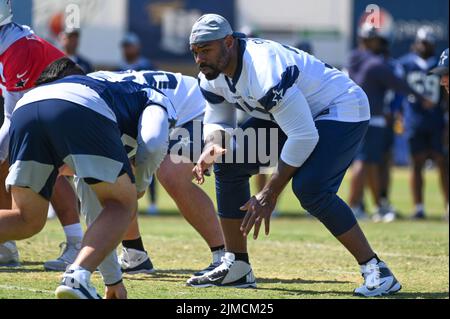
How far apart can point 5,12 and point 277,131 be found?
229 cm

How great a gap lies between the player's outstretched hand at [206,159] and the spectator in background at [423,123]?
8418 mm

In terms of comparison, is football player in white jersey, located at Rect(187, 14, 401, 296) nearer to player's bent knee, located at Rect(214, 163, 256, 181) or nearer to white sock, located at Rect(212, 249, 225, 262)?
player's bent knee, located at Rect(214, 163, 256, 181)

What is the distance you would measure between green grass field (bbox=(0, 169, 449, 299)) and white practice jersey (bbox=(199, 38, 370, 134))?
3.99ft

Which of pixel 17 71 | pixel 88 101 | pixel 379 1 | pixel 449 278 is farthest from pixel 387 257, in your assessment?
pixel 379 1

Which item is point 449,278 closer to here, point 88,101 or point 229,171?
point 229,171

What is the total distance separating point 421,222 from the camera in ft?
47.3

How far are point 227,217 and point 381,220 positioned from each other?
757cm

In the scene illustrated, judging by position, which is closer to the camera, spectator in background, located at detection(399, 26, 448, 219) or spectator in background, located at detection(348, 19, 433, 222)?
spectator in background, located at detection(348, 19, 433, 222)

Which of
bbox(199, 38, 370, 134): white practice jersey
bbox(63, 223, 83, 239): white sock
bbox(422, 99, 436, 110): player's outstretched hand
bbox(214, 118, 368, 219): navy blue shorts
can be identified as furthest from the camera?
bbox(422, 99, 436, 110): player's outstretched hand

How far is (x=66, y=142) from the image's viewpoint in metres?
5.74

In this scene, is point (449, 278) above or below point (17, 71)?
below

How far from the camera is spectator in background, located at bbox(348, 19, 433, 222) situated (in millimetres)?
14469

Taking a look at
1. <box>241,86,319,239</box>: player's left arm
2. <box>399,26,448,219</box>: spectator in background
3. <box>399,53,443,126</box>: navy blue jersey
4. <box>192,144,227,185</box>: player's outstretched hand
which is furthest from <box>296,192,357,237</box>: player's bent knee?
<box>399,53,443,126</box>: navy blue jersey

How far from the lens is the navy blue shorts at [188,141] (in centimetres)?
805
